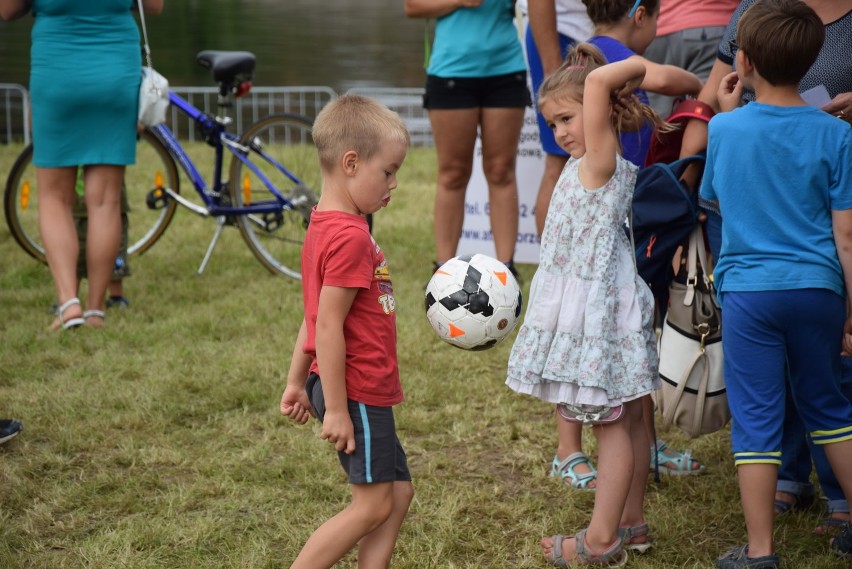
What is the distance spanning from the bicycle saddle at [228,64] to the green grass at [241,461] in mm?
1330

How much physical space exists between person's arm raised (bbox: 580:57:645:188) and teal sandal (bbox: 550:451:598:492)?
3.53 feet

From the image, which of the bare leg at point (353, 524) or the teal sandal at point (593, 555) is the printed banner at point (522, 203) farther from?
the bare leg at point (353, 524)

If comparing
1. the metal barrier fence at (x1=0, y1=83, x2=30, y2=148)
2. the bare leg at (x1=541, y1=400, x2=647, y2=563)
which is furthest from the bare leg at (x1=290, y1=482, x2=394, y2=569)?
the metal barrier fence at (x1=0, y1=83, x2=30, y2=148)

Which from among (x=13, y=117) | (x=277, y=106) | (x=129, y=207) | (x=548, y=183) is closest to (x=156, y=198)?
(x=129, y=207)

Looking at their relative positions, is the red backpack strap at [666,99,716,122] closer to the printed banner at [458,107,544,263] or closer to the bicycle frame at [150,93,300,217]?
the printed banner at [458,107,544,263]

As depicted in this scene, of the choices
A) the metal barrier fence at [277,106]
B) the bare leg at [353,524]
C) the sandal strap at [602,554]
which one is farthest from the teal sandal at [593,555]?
the metal barrier fence at [277,106]

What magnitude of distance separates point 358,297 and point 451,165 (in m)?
3.23

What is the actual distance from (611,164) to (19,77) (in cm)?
1344

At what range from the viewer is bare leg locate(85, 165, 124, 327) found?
5.27 meters

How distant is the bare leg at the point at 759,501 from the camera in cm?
287

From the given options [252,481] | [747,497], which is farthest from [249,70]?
[747,497]

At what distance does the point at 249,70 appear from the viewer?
616 centimetres

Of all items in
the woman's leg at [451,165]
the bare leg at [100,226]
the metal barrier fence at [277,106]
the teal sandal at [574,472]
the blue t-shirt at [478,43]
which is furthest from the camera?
the metal barrier fence at [277,106]

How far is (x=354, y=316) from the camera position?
2.50 m
